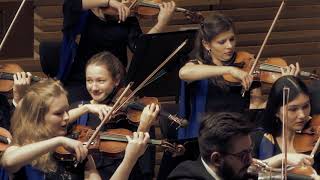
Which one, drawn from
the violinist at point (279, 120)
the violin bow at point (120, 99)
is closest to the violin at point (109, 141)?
the violin bow at point (120, 99)

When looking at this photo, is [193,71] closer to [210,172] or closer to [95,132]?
[95,132]

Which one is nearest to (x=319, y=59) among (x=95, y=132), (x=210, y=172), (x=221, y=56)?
(x=221, y=56)

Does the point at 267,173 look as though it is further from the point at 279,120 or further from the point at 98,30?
the point at 98,30

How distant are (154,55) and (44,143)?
1.02 metres

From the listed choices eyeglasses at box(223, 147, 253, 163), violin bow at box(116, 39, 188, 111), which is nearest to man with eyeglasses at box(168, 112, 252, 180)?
eyeglasses at box(223, 147, 253, 163)

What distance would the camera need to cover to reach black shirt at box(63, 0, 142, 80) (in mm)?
4914

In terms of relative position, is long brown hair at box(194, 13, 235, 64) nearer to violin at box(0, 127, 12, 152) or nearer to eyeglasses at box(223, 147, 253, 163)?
violin at box(0, 127, 12, 152)

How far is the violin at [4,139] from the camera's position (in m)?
3.96

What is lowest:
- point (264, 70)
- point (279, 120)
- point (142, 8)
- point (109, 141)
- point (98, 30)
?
point (109, 141)

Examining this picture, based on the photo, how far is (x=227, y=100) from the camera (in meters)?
4.66

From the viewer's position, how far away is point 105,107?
166 inches

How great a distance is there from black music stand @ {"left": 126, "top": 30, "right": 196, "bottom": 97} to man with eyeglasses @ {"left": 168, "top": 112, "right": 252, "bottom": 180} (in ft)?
3.81

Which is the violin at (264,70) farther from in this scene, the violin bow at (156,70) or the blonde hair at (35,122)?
the blonde hair at (35,122)

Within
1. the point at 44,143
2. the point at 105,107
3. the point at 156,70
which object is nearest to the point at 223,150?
the point at 44,143
